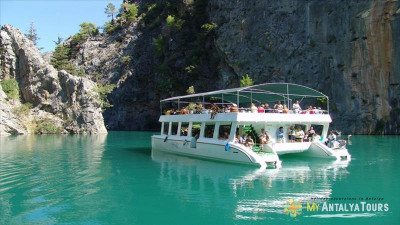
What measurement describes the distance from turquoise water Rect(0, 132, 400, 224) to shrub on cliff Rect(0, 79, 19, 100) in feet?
141

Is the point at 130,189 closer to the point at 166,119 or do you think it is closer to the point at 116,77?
the point at 166,119

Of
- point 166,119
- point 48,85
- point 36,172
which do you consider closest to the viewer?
point 36,172

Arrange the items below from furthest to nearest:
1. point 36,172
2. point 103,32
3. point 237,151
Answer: point 103,32, point 237,151, point 36,172

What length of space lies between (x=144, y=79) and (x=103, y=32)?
25186 mm

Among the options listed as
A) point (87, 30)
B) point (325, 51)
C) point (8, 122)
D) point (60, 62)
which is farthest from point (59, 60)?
point (325, 51)

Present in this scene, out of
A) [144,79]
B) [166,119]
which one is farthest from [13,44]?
[166,119]

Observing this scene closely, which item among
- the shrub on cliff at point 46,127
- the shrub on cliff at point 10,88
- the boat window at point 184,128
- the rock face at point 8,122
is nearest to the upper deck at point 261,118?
the boat window at point 184,128

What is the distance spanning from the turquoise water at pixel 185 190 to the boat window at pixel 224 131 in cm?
193

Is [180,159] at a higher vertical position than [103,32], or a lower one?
lower

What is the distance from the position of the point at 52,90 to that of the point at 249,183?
5251cm

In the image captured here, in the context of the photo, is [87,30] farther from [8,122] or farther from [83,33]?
[8,122]

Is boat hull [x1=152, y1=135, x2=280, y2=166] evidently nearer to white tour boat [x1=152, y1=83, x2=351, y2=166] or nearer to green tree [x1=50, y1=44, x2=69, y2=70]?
white tour boat [x1=152, y1=83, x2=351, y2=166]

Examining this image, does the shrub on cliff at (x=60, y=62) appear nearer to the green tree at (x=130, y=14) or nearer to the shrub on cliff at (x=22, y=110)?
the shrub on cliff at (x=22, y=110)

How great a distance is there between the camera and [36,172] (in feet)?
58.8
